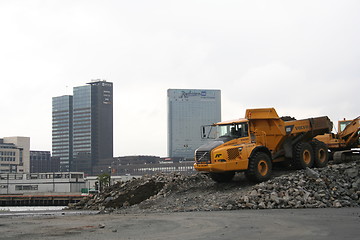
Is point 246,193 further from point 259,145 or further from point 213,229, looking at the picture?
point 213,229

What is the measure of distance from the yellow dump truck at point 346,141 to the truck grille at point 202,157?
31.0 feet

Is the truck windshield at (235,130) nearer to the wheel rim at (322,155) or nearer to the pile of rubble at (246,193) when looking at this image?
the pile of rubble at (246,193)

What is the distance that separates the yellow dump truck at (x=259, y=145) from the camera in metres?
26.9

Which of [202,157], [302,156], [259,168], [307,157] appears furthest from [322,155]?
[202,157]

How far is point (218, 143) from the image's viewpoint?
27312 millimetres

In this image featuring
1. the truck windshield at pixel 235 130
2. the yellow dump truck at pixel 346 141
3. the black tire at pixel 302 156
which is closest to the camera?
the truck windshield at pixel 235 130

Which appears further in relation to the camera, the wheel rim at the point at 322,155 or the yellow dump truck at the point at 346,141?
the yellow dump truck at the point at 346,141

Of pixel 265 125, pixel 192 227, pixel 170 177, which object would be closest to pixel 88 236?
pixel 192 227

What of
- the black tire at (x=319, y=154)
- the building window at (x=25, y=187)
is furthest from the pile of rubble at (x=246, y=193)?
the building window at (x=25, y=187)

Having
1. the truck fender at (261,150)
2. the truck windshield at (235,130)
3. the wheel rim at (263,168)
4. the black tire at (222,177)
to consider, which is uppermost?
the truck windshield at (235,130)

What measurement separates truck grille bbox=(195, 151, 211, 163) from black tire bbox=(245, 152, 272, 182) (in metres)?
2.24

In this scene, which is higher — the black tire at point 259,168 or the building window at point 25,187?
the black tire at point 259,168

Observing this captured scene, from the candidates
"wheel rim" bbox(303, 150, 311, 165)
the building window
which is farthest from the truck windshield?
the building window

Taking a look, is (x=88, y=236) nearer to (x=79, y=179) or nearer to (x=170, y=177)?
(x=170, y=177)
